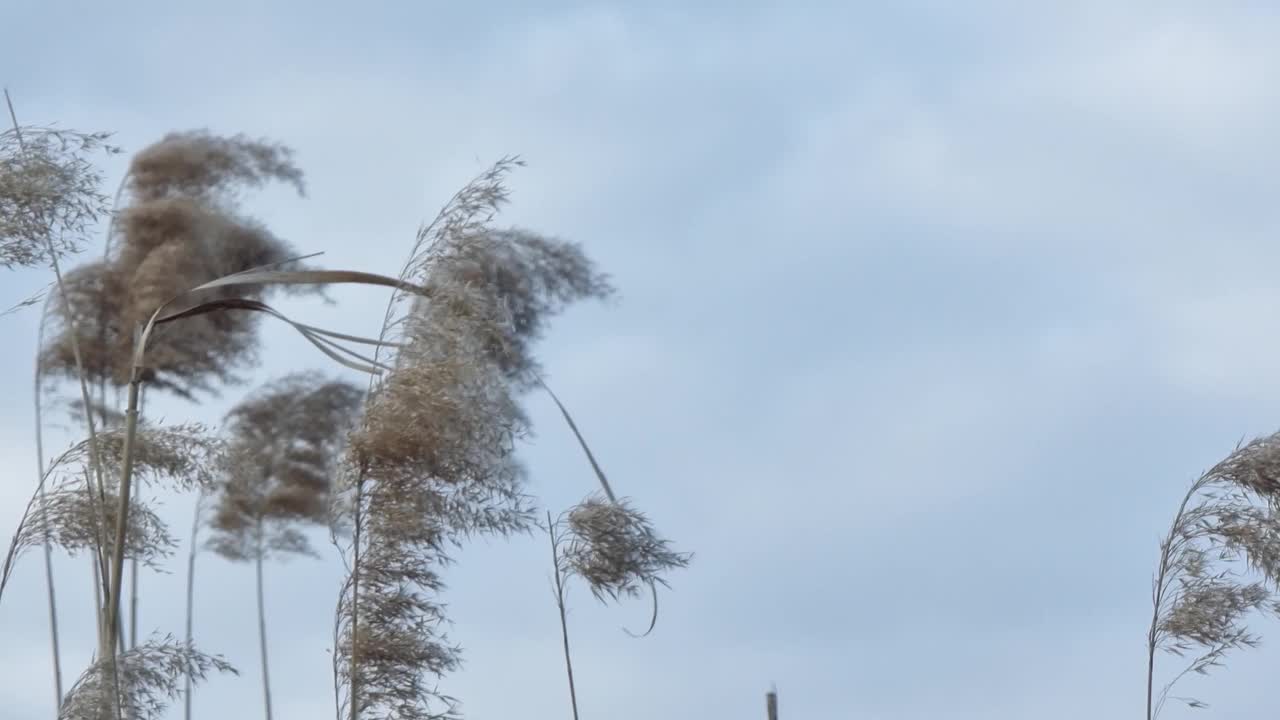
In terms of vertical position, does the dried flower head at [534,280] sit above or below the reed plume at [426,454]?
above

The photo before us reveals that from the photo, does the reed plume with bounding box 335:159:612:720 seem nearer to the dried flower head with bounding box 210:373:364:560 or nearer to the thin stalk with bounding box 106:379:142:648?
the thin stalk with bounding box 106:379:142:648

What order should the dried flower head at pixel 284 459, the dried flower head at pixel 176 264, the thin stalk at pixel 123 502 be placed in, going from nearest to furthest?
1. the thin stalk at pixel 123 502
2. the dried flower head at pixel 176 264
3. the dried flower head at pixel 284 459

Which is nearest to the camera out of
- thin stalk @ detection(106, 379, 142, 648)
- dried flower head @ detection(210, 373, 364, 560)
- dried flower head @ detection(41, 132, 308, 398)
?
thin stalk @ detection(106, 379, 142, 648)

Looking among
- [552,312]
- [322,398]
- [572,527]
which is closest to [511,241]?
[552,312]

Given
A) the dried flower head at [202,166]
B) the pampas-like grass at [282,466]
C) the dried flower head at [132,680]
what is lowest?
the dried flower head at [132,680]

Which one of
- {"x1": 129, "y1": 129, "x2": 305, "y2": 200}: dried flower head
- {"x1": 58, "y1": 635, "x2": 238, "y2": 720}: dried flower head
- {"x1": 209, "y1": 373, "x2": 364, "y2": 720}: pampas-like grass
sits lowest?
{"x1": 58, "y1": 635, "x2": 238, "y2": 720}: dried flower head

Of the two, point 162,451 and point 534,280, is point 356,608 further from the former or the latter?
point 534,280

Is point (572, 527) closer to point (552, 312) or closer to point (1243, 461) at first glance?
point (1243, 461)

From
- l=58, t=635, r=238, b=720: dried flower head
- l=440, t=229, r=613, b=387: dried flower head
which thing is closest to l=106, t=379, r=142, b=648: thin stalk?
l=58, t=635, r=238, b=720: dried flower head

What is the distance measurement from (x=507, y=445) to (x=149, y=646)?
171cm

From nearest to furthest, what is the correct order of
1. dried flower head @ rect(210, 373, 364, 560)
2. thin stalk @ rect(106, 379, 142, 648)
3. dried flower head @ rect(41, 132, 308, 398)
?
thin stalk @ rect(106, 379, 142, 648), dried flower head @ rect(41, 132, 308, 398), dried flower head @ rect(210, 373, 364, 560)

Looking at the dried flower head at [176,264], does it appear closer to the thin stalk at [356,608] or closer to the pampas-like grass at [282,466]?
the pampas-like grass at [282,466]

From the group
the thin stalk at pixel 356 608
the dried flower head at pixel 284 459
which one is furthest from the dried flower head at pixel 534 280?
the thin stalk at pixel 356 608

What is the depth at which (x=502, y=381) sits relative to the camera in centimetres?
629
